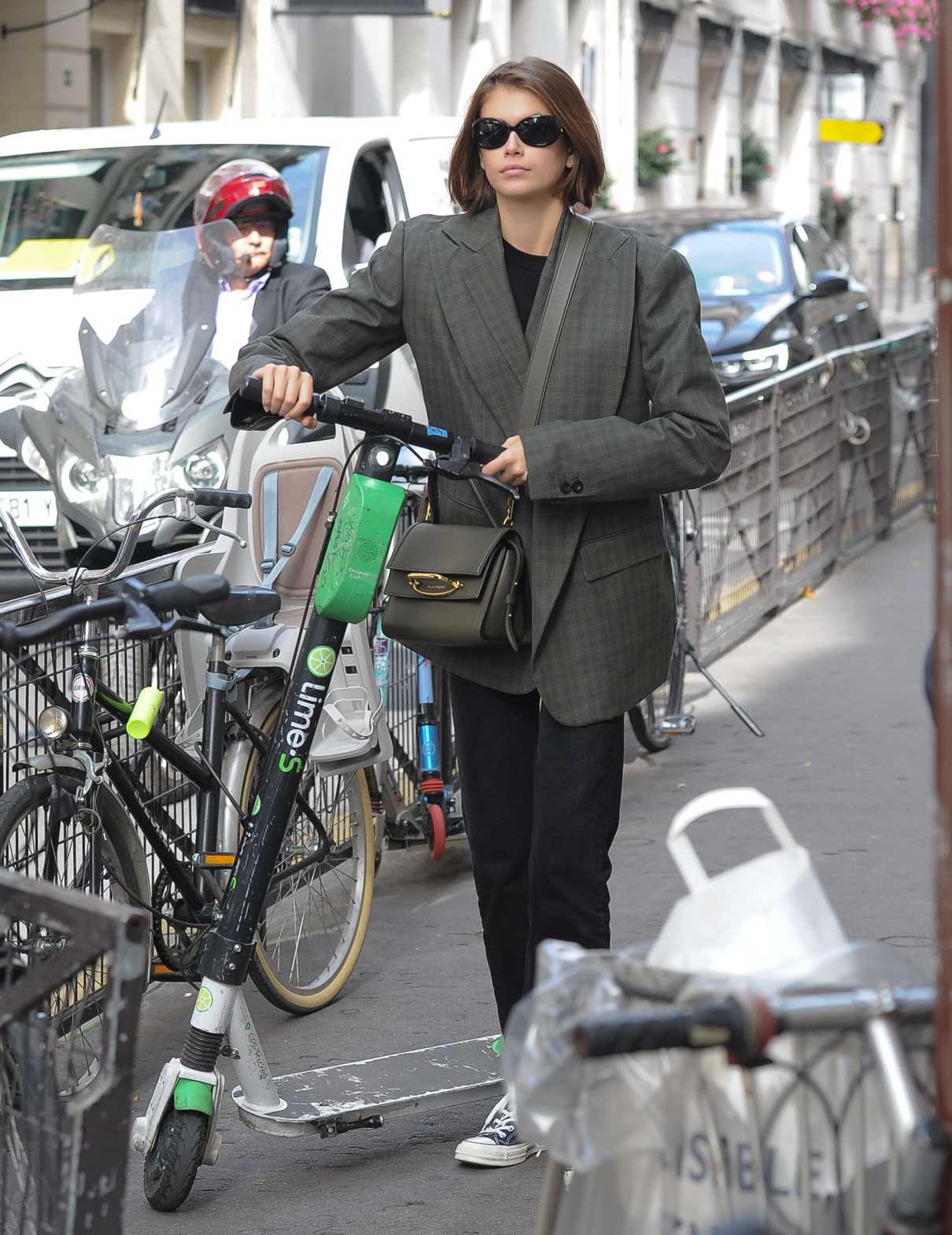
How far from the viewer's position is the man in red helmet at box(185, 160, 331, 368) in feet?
22.8

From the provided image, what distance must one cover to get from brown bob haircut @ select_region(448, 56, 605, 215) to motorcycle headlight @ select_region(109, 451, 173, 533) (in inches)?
124

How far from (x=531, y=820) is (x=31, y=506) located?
4.34 meters

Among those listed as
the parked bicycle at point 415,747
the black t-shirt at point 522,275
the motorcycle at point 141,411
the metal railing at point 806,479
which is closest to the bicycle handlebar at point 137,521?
the black t-shirt at point 522,275

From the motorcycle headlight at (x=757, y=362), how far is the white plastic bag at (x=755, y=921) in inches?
470

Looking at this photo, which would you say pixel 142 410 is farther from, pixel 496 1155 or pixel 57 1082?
pixel 57 1082

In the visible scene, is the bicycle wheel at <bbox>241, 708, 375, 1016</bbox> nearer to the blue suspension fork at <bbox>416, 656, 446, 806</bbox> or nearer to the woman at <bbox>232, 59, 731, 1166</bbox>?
the blue suspension fork at <bbox>416, 656, 446, 806</bbox>

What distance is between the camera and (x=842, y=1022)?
176 cm

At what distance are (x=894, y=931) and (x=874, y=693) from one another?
3.39 meters

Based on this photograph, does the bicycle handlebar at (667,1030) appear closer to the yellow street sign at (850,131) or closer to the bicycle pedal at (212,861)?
the bicycle pedal at (212,861)

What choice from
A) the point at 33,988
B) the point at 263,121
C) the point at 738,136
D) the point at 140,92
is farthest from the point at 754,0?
the point at 33,988

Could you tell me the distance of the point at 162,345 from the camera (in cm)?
707

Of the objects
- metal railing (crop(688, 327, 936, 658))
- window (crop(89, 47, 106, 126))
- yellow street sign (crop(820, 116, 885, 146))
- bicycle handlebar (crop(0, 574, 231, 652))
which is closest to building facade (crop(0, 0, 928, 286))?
window (crop(89, 47, 106, 126))

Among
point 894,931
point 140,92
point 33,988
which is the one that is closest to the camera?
point 33,988

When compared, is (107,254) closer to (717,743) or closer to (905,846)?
(717,743)
